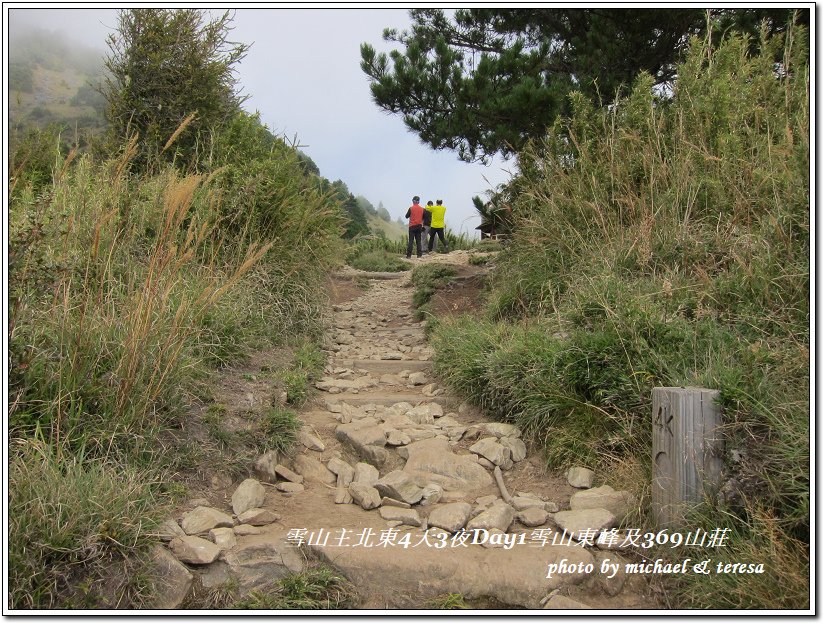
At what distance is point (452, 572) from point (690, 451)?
3.74 feet

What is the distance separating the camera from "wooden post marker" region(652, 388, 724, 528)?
8.89 ft

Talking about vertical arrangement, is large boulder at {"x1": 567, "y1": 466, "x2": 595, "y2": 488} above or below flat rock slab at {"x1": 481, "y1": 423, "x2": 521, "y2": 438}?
below

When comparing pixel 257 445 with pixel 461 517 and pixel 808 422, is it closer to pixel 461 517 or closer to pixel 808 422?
pixel 461 517

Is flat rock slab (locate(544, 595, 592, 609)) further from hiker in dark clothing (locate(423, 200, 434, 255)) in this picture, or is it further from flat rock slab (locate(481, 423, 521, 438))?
hiker in dark clothing (locate(423, 200, 434, 255))

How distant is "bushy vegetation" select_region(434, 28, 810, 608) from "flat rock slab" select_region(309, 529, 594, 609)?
576 mm

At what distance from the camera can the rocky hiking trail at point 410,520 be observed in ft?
8.68

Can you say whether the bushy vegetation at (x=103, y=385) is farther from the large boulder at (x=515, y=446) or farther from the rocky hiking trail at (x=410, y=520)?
the large boulder at (x=515, y=446)

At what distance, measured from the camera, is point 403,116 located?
8672 mm

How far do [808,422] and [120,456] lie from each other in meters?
3.00

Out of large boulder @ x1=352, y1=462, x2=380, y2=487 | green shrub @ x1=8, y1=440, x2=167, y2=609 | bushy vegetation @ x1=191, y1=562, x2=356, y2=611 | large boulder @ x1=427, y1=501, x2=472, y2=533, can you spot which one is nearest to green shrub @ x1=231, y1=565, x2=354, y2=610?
bushy vegetation @ x1=191, y1=562, x2=356, y2=611

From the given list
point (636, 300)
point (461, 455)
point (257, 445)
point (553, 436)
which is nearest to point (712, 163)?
point (636, 300)

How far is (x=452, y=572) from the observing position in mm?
2686

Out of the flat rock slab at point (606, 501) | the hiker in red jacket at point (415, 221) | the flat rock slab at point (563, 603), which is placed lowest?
the flat rock slab at point (563, 603)

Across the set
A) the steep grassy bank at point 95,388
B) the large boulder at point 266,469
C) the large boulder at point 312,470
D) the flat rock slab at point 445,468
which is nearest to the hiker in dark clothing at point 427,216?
the steep grassy bank at point 95,388
